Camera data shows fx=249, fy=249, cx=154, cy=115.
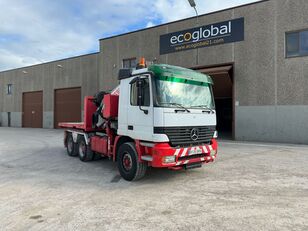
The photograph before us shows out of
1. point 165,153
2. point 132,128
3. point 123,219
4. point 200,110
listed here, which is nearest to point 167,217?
point 123,219

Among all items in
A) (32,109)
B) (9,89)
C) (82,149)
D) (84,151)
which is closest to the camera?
(84,151)

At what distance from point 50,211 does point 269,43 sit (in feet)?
47.1

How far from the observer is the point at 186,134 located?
5.84 metres

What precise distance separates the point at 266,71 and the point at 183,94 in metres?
10.5

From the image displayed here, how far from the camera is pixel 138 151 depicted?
19.2ft

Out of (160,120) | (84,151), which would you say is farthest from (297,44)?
(84,151)

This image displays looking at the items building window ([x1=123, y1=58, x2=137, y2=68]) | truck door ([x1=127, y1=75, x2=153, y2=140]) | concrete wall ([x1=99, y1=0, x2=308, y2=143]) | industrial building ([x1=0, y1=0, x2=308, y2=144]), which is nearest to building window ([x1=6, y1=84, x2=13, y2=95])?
industrial building ([x1=0, y1=0, x2=308, y2=144])

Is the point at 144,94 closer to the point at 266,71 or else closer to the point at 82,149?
the point at 82,149

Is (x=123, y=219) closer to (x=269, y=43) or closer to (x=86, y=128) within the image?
(x=86, y=128)

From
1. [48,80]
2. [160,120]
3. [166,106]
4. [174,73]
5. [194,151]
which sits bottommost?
[194,151]

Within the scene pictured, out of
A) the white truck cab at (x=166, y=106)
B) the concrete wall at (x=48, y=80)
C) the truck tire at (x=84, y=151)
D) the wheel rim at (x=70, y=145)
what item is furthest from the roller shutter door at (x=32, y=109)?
the white truck cab at (x=166, y=106)

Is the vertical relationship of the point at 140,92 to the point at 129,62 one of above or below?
below

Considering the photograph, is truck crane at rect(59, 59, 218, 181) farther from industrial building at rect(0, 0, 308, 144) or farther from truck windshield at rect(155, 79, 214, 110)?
industrial building at rect(0, 0, 308, 144)

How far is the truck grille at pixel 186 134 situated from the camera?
5.50 m
